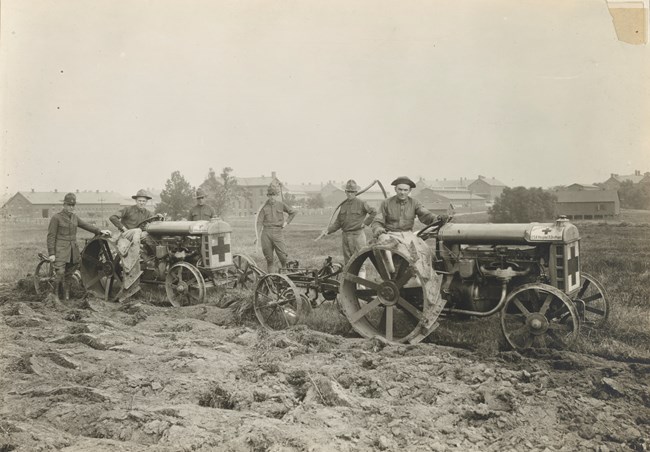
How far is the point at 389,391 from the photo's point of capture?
4.20 meters

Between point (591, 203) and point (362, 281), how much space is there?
22874 mm

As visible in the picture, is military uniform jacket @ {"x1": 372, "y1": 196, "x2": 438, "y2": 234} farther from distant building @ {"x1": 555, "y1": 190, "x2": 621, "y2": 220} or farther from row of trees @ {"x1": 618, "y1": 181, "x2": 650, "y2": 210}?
row of trees @ {"x1": 618, "y1": 181, "x2": 650, "y2": 210}

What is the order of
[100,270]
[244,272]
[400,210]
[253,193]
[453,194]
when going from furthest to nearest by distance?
[253,193], [453,194], [100,270], [244,272], [400,210]

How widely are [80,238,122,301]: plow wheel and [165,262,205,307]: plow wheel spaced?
124 centimetres

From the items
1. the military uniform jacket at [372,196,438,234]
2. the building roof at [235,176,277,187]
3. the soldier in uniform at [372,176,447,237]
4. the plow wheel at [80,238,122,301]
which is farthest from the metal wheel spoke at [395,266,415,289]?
the building roof at [235,176,277,187]

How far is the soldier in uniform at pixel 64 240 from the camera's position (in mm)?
8758

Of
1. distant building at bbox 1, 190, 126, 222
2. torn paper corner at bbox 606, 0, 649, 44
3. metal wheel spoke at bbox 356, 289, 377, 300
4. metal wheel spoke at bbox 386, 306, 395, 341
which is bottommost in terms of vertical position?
metal wheel spoke at bbox 386, 306, 395, 341

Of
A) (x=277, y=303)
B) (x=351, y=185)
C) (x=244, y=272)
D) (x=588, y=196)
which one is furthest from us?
(x=588, y=196)

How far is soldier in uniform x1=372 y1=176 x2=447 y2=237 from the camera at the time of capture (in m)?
6.41

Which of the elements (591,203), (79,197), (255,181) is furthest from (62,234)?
(255,181)

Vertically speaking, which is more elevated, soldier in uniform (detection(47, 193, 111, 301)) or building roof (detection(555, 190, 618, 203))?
building roof (detection(555, 190, 618, 203))

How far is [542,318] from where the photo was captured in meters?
5.03

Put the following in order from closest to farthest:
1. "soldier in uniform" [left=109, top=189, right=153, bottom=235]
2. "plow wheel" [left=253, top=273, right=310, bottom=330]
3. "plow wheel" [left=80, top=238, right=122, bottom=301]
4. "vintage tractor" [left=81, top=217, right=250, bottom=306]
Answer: "plow wheel" [left=253, top=273, right=310, bottom=330] → "vintage tractor" [left=81, top=217, right=250, bottom=306] → "plow wheel" [left=80, top=238, right=122, bottom=301] → "soldier in uniform" [left=109, top=189, right=153, bottom=235]

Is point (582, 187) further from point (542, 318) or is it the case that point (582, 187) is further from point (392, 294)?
point (392, 294)
